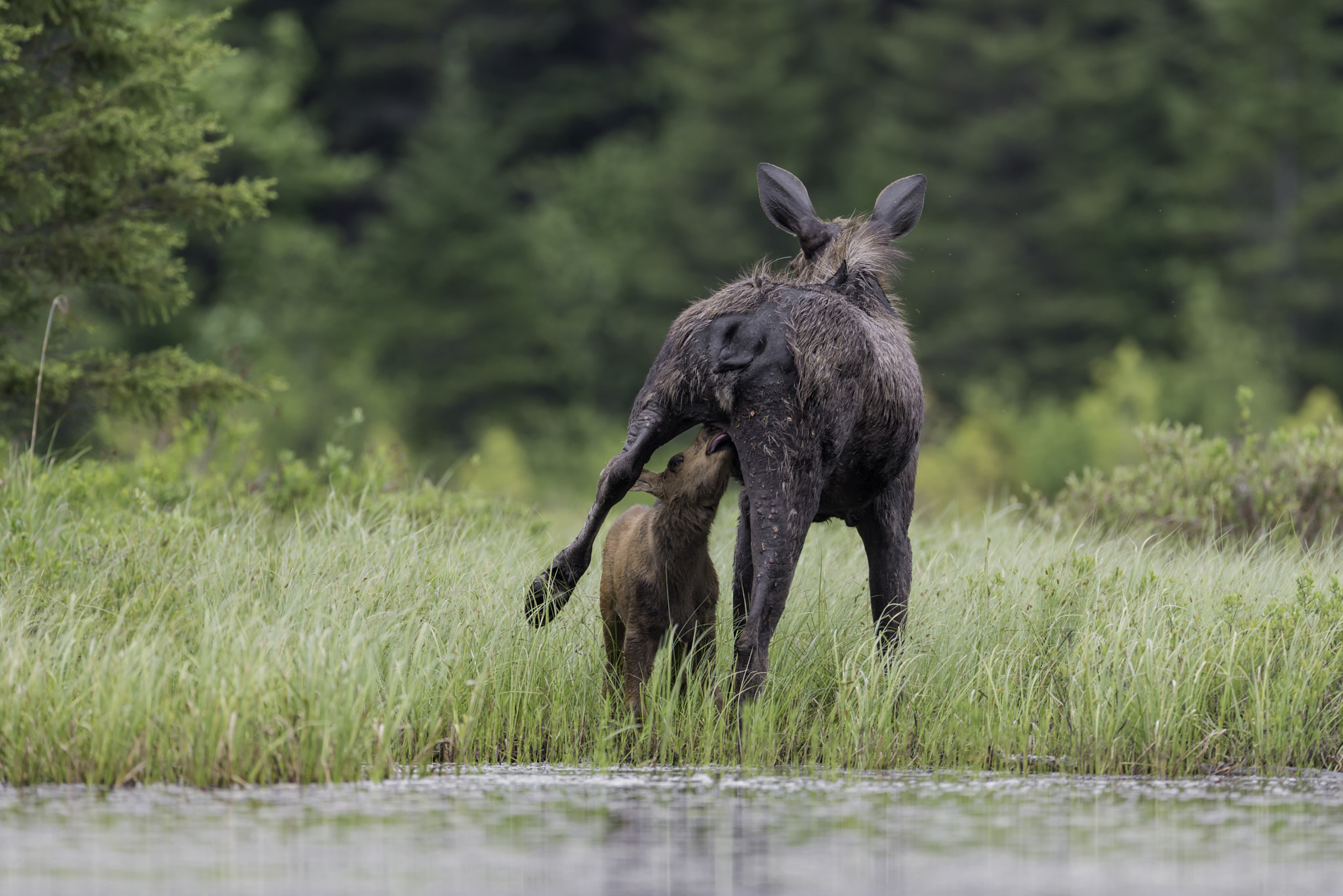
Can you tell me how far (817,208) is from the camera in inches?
1238

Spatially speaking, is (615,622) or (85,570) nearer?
(615,622)

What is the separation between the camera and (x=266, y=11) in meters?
36.4

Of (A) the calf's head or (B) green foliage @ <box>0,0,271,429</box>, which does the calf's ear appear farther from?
(B) green foliage @ <box>0,0,271,429</box>

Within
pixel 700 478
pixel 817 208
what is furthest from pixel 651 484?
pixel 817 208

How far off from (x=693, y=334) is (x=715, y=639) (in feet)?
3.80

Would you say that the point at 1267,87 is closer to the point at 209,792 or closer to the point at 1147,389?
the point at 1147,389

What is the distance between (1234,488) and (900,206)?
5.27 meters

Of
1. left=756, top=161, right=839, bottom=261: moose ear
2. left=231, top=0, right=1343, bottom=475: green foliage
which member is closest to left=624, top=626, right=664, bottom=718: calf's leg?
left=756, top=161, right=839, bottom=261: moose ear

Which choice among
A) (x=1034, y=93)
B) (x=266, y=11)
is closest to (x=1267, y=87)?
(x=1034, y=93)

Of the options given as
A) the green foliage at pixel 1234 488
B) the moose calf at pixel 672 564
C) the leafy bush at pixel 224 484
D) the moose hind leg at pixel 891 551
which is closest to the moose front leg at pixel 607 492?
the moose calf at pixel 672 564

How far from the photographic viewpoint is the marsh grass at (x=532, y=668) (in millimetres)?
5375

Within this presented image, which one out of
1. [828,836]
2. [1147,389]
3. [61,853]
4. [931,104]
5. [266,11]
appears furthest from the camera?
[266,11]

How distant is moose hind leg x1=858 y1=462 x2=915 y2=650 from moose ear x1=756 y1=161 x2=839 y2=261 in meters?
1.00

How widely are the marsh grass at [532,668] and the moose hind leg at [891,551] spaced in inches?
5.5
